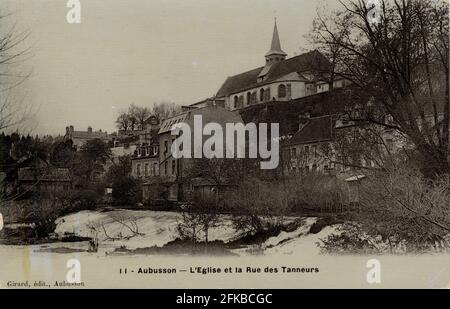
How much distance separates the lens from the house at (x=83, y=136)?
5.67m

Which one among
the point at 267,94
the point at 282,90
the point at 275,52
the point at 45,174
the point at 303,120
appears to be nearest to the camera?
the point at 275,52

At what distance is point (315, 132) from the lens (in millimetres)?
5746

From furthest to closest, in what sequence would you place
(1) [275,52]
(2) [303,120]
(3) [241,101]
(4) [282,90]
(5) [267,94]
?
(4) [282,90], (5) [267,94], (3) [241,101], (2) [303,120], (1) [275,52]

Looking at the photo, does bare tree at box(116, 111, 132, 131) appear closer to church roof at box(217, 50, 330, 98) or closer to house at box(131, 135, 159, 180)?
house at box(131, 135, 159, 180)

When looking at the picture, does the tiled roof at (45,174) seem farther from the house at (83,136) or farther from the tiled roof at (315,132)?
the tiled roof at (315,132)

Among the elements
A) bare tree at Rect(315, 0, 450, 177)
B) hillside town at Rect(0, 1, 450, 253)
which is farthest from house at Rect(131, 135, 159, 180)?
bare tree at Rect(315, 0, 450, 177)

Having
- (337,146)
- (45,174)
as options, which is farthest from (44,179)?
(337,146)

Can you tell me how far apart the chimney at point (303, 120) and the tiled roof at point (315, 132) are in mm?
27

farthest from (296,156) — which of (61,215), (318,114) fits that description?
(61,215)

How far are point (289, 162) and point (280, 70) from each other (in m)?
1.10

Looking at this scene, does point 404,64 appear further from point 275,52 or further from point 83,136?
point 83,136

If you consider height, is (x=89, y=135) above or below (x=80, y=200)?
above

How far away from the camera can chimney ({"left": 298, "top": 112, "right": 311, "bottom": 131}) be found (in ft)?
18.8
